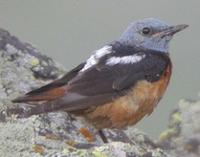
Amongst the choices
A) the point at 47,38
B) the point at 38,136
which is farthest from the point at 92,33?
the point at 38,136

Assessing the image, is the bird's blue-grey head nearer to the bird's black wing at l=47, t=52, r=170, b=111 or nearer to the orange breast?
the bird's black wing at l=47, t=52, r=170, b=111

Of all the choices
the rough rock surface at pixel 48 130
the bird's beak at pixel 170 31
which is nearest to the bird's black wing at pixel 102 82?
the rough rock surface at pixel 48 130

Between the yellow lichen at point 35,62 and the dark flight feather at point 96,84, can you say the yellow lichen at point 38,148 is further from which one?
the yellow lichen at point 35,62

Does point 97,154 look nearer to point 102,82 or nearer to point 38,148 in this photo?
point 38,148

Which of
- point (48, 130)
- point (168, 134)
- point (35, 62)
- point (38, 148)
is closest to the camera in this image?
point (38, 148)

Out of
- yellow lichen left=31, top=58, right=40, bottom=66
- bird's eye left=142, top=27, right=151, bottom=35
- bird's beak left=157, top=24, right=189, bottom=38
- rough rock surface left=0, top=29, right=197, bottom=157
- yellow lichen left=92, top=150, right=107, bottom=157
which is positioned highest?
bird's eye left=142, top=27, right=151, bottom=35

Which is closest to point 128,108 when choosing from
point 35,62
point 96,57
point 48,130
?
point 96,57

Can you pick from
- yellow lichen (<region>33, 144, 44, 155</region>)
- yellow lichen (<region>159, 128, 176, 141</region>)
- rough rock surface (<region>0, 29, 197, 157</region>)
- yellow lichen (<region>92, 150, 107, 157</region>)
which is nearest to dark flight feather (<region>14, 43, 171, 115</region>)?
rough rock surface (<region>0, 29, 197, 157</region>)

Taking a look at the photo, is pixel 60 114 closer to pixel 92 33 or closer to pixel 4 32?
pixel 4 32
